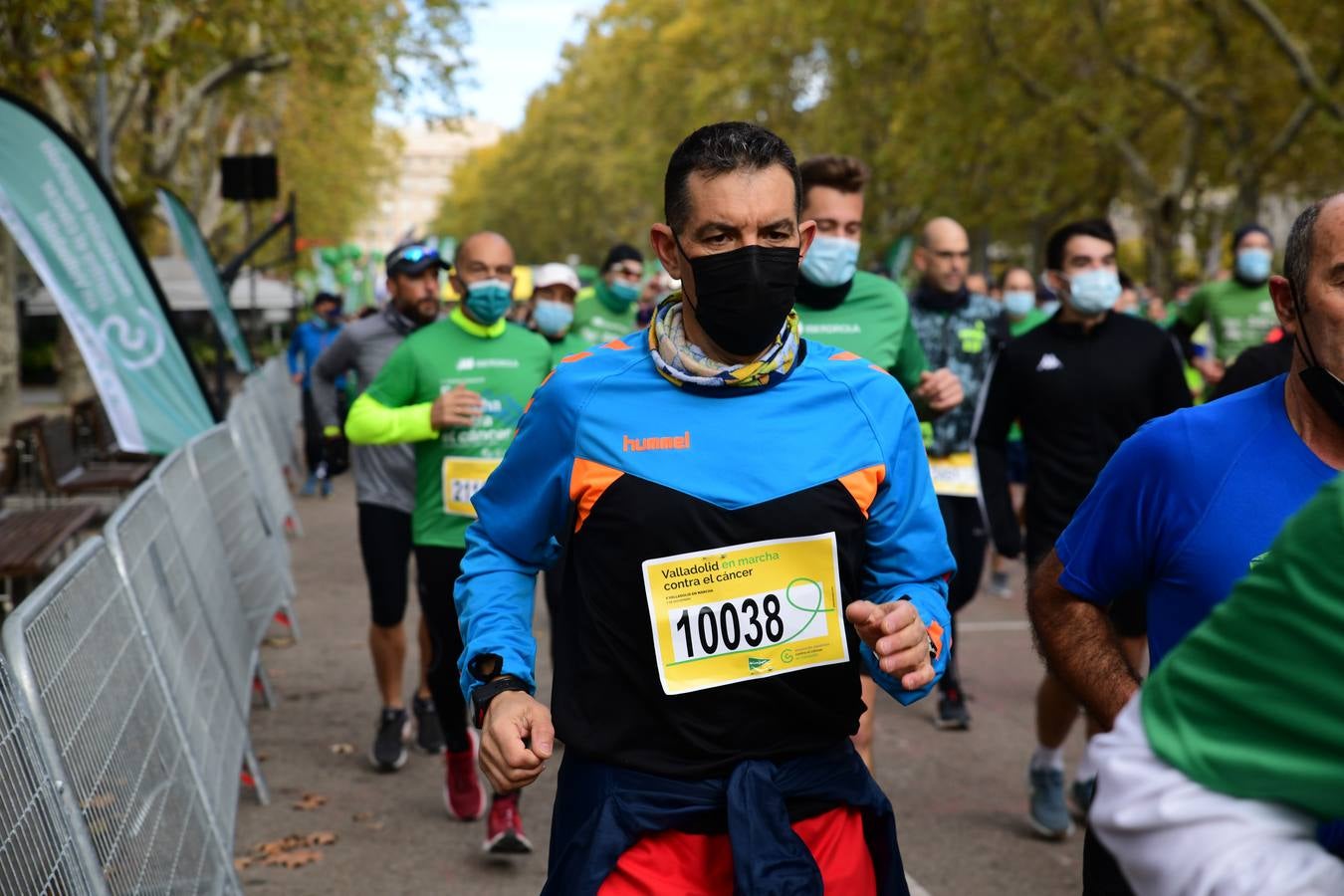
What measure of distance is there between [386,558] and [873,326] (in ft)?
8.46

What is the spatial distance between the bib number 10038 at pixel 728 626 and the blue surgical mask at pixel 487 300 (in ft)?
12.4

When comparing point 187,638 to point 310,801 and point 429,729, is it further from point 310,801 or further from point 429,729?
point 429,729

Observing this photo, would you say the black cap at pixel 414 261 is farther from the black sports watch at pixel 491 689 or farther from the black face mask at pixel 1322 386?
the black face mask at pixel 1322 386

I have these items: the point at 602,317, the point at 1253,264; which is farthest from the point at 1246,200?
the point at 602,317

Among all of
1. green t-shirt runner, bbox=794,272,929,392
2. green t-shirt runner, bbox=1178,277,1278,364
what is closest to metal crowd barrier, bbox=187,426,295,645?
green t-shirt runner, bbox=794,272,929,392

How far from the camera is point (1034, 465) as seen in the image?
668cm

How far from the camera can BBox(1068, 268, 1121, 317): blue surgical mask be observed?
6348mm

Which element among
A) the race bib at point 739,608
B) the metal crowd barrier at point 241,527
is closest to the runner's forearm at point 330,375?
the metal crowd barrier at point 241,527

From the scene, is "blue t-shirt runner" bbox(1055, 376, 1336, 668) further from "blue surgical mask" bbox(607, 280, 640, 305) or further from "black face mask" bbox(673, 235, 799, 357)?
"blue surgical mask" bbox(607, 280, 640, 305)

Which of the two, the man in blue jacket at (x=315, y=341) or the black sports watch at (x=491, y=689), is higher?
the black sports watch at (x=491, y=689)

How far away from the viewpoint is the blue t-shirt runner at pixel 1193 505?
2613 mm

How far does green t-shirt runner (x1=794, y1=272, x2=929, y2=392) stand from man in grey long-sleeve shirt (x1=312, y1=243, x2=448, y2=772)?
2.26 metres

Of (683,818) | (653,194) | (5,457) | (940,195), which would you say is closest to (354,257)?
(940,195)

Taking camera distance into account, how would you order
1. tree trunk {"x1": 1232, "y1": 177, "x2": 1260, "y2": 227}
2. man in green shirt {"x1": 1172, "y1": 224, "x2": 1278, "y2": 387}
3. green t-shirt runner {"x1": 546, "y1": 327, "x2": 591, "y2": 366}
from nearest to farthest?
green t-shirt runner {"x1": 546, "y1": 327, "x2": 591, "y2": 366}
man in green shirt {"x1": 1172, "y1": 224, "x2": 1278, "y2": 387}
tree trunk {"x1": 1232, "y1": 177, "x2": 1260, "y2": 227}
